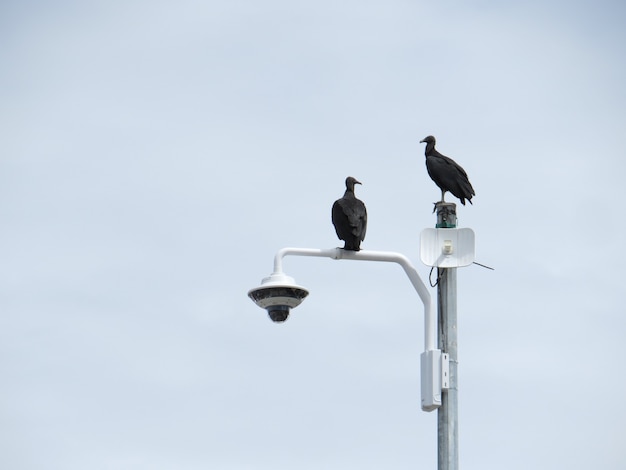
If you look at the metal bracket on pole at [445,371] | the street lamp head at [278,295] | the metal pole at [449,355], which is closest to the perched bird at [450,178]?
the metal pole at [449,355]

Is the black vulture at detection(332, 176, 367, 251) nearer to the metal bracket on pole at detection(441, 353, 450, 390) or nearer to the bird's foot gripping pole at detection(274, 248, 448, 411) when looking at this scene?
the bird's foot gripping pole at detection(274, 248, 448, 411)

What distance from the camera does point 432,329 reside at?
6.40 meters

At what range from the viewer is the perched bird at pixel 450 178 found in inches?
345

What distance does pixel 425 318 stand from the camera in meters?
6.47

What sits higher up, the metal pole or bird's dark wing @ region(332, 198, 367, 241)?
bird's dark wing @ region(332, 198, 367, 241)

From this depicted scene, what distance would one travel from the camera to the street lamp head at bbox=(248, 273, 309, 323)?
694cm

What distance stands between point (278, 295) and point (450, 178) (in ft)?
7.52

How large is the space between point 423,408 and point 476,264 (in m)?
0.92

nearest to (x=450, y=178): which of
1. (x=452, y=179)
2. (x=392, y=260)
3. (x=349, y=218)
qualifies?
(x=452, y=179)

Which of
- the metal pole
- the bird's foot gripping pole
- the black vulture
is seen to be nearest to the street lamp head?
the bird's foot gripping pole

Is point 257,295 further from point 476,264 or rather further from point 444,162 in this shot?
point 444,162

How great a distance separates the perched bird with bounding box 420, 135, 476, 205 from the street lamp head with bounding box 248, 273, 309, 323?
2.06 meters

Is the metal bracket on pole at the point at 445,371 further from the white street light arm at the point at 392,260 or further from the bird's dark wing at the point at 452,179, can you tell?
the bird's dark wing at the point at 452,179

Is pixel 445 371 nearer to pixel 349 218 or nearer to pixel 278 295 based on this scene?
pixel 278 295
